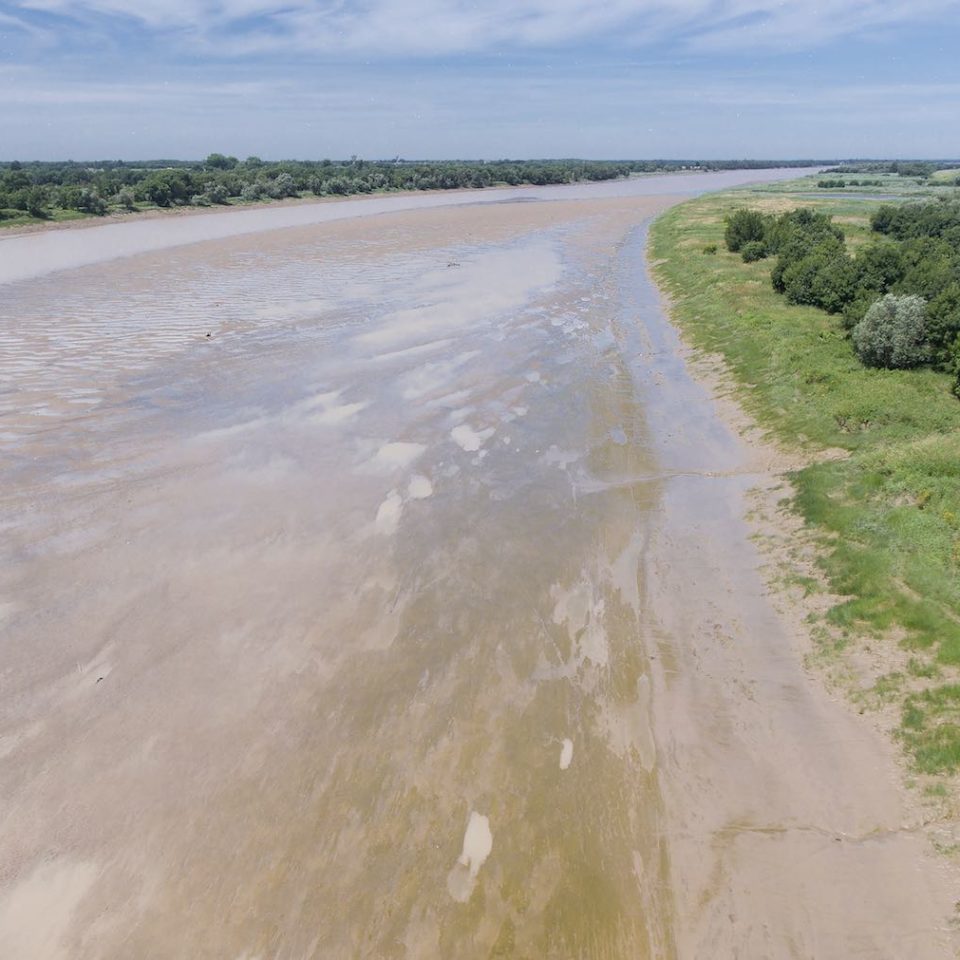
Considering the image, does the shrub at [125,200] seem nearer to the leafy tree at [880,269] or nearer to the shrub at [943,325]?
the leafy tree at [880,269]

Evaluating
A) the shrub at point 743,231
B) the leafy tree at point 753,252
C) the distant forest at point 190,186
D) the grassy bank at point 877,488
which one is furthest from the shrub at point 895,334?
the distant forest at point 190,186

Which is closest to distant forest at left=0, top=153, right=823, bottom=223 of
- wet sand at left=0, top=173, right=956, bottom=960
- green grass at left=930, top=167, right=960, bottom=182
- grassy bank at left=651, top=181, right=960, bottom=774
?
wet sand at left=0, top=173, right=956, bottom=960

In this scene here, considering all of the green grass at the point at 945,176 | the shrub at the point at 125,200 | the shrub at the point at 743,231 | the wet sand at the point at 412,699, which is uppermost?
the shrub at the point at 125,200

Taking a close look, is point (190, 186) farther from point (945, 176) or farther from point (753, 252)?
point (945, 176)

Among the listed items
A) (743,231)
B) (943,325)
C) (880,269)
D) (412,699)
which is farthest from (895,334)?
(743,231)

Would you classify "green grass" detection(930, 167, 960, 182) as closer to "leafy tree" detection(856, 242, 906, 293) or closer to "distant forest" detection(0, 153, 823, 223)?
"distant forest" detection(0, 153, 823, 223)

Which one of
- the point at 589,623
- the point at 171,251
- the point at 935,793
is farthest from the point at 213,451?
the point at 171,251
